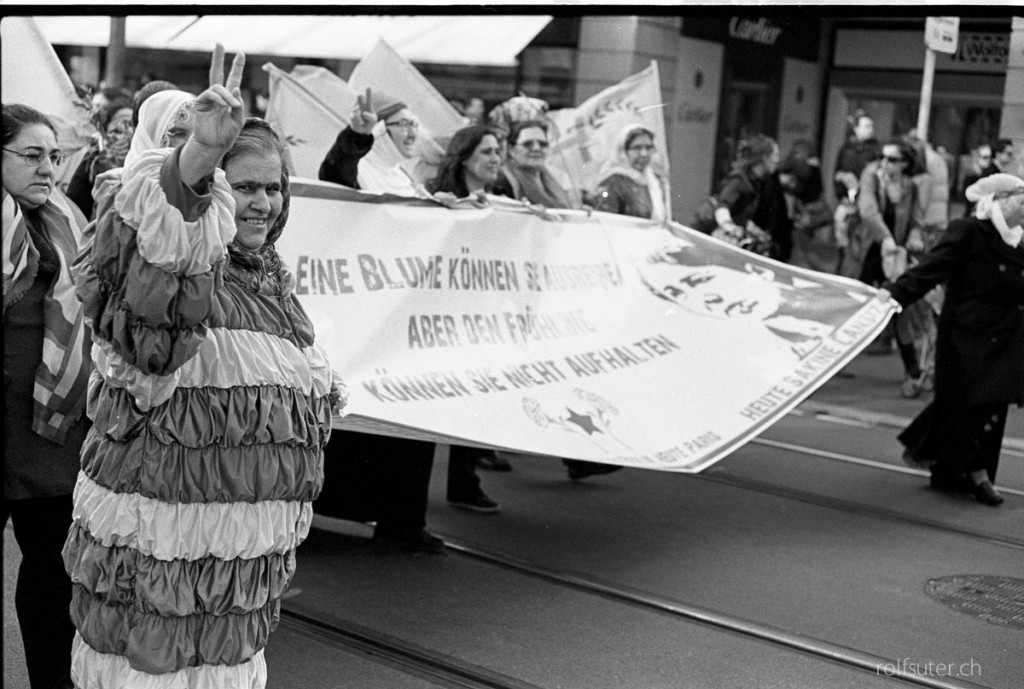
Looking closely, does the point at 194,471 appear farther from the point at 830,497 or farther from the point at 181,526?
the point at 830,497

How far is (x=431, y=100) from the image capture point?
29.2 ft

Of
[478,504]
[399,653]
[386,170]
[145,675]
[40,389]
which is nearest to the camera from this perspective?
[145,675]

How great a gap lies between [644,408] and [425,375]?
3.11 ft

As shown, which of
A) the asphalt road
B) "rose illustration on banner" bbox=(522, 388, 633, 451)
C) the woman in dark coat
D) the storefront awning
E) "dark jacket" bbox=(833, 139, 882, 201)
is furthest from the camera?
the storefront awning

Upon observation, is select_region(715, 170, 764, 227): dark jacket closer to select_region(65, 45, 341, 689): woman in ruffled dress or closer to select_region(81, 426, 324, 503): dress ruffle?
select_region(65, 45, 341, 689): woman in ruffled dress

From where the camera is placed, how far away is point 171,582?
2.78m

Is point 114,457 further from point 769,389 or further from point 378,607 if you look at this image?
point 769,389

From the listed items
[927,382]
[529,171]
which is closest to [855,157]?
[927,382]

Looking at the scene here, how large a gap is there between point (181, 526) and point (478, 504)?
10.7 feet

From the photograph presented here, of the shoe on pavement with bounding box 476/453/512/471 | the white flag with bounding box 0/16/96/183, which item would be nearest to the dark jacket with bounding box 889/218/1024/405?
the shoe on pavement with bounding box 476/453/512/471

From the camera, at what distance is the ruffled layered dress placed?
2.77 meters

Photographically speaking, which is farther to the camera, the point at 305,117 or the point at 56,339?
the point at 305,117

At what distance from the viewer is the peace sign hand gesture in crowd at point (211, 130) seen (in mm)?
2453

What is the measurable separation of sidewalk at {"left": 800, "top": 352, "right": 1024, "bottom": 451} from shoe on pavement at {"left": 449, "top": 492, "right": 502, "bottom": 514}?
209cm
